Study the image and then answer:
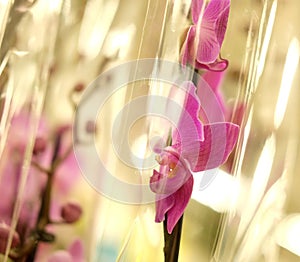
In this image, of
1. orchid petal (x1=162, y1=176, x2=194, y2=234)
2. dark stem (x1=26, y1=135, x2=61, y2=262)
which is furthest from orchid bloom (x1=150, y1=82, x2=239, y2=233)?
dark stem (x1=26, y1=135, x2=61, y2=262)

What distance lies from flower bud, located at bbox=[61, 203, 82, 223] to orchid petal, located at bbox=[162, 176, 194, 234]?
4.3 inches

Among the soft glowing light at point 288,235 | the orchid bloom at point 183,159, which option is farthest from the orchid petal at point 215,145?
the soft glowing light at point 288,235

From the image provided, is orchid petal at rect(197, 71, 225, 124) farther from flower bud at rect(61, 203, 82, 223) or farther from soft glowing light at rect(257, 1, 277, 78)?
flower bud at rect(61, 203, 82, 223)

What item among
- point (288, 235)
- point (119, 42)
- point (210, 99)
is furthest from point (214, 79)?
point (288, 235)

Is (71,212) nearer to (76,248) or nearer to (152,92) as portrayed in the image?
(76,248)

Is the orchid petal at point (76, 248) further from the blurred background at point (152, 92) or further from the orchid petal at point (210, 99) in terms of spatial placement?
the orchid petal at point (210, 99)

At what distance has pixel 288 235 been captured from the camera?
0.67 m

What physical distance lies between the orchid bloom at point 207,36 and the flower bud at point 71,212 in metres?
0.21

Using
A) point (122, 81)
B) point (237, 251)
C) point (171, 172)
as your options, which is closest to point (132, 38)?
point (122, 81)

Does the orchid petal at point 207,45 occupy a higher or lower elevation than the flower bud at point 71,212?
higher

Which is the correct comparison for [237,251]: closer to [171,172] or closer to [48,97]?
[171,172]

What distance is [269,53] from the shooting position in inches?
26.1

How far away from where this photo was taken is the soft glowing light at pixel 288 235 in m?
0.67

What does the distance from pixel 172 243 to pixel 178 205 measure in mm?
48
